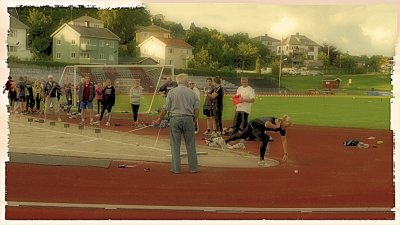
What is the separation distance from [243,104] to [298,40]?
247 centimetres

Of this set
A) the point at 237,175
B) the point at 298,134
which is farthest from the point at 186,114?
the point at 298,134

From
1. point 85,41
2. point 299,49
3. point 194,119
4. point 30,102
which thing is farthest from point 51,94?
point 299,49

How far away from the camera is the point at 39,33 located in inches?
370

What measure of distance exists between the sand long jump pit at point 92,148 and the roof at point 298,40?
1.78 m

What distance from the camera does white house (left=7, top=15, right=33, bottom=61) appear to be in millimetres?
8226

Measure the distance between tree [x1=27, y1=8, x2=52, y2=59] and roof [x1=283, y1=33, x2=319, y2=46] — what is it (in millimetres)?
3292

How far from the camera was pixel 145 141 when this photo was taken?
38.7ft

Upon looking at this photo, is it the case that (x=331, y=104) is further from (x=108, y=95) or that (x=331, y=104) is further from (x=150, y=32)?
(x=150, y=32)

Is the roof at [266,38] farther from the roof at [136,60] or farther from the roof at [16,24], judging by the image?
the roof at [16,24]

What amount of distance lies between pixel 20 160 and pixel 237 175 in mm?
2914

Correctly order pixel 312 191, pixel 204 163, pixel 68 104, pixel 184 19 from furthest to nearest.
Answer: pixel 68 104, pixel 204 163, pixel 184 19, pixel 312 191

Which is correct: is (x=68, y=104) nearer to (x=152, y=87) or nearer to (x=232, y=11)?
(x=152, y=87)

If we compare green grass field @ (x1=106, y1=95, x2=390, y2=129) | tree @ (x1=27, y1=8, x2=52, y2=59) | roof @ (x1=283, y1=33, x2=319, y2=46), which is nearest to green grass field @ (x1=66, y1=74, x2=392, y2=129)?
green grass field @ (x1=106, y1=95, x2=390, y2=129)

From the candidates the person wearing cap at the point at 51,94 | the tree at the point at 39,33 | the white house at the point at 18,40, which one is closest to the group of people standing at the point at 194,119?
the tree at the point at 39,33
